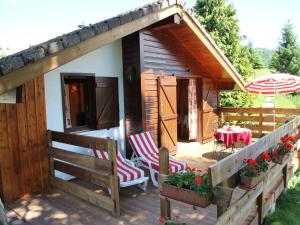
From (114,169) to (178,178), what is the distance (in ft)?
3.36

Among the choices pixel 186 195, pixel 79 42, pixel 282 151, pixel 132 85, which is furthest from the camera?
pixel 132 85

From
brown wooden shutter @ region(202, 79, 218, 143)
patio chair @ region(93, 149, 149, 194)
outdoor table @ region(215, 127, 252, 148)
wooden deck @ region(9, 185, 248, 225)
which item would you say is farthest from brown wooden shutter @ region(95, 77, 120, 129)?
brown wooden shutter @ region(202, 79, 218, 143)

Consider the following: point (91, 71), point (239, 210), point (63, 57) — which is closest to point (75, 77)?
point (91, 71)

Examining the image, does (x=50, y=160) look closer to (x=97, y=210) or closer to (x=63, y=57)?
(x=97, y=210)

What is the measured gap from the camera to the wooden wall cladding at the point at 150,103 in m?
5.49

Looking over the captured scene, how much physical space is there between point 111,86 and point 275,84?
4006mm

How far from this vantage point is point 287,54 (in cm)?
2141

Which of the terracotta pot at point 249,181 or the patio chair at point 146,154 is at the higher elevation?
the terracotta pot at point 249,181

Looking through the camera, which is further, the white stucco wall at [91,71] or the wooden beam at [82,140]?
the white stucco wall at [91,71]

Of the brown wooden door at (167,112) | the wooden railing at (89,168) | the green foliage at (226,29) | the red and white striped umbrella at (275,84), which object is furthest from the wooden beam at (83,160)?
the green foliage at (226,29)

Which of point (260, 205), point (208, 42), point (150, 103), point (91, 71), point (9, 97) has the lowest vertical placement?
point (260, 205)

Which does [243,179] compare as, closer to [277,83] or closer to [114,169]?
[114,169]

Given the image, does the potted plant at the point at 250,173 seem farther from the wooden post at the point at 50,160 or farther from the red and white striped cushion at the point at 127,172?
the wooden post at the point at 50,160

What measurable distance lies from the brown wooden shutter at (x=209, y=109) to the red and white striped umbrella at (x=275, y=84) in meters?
1.47
